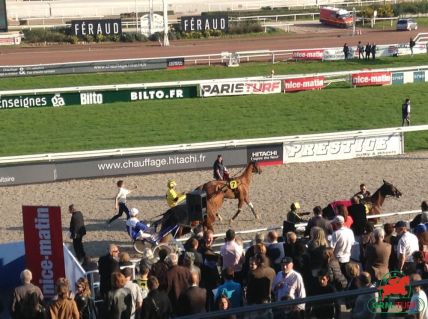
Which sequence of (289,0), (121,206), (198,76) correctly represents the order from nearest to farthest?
1. (121,206)
2. (198,76)
3. (289,0)

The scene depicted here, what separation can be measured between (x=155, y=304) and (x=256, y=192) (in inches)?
425

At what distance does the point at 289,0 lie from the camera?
237 ft

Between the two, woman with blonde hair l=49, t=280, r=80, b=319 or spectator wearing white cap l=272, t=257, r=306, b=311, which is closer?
woman with blonde hair l=49, t=280, r=80, b=319

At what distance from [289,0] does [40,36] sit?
80.5 feet

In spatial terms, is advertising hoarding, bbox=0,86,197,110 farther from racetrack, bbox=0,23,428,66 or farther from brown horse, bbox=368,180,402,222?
brown horse, bbox=368,180,402,222

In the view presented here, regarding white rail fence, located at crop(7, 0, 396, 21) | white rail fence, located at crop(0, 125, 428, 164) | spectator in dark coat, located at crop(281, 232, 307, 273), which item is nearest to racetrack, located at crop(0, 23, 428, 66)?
white rail fence, located at crop(7, 0, 396, 21)

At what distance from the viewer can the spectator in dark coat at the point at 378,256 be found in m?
11.5

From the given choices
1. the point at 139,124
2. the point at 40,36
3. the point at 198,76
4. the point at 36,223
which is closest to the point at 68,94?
the point at 139,124

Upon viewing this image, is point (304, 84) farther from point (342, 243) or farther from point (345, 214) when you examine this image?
point (342, 243)

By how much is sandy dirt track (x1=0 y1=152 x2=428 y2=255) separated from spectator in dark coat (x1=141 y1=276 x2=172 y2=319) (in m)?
6.81

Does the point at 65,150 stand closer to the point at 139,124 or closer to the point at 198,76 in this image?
the point at 139,124

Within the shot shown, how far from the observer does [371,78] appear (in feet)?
114

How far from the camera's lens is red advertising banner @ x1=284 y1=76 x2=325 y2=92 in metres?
33.4

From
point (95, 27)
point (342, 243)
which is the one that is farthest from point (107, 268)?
point (95, 27)
